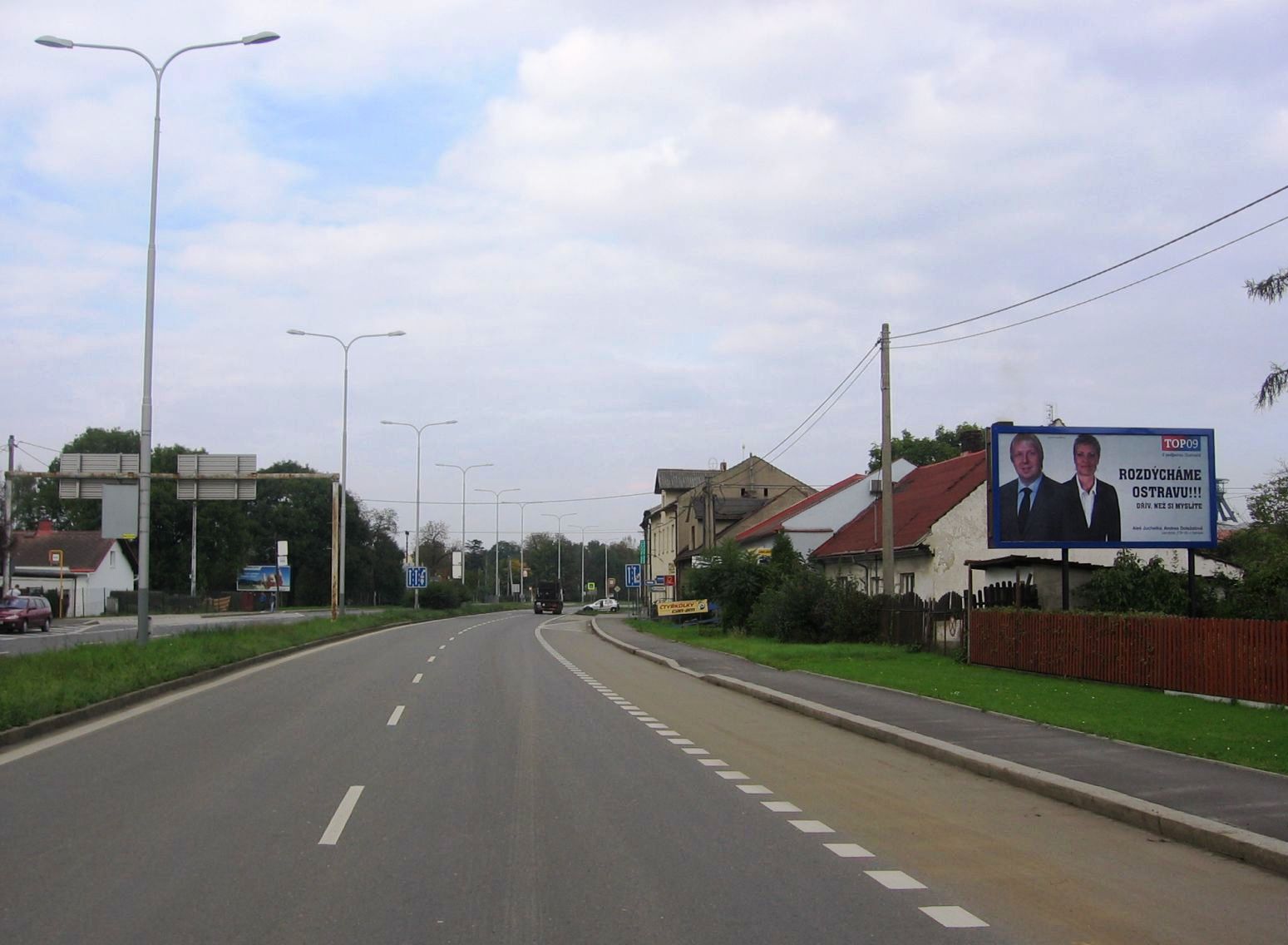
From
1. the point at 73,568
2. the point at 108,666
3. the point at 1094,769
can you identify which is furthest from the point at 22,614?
the point at 1094,769

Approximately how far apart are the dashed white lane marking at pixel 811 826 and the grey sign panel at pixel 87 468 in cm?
2886

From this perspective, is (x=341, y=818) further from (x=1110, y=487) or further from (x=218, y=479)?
(x=218, y=479)

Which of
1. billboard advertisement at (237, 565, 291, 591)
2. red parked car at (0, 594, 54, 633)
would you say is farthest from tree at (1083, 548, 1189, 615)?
billboard advertisement at (237, 565, 291, 591)

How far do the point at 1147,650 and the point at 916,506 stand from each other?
781 inches

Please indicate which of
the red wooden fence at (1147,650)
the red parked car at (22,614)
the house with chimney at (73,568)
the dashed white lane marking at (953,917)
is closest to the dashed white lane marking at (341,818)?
the dashed white lane marking at (953,917)

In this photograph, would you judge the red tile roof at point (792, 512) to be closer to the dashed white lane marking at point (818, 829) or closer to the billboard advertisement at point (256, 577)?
the dashed white lane marking at point (818, 829)

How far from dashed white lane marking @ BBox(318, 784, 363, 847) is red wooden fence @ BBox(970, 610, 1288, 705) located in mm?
14321

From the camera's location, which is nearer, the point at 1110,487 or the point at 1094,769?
the point at 1094,769

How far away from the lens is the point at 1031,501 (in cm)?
2600

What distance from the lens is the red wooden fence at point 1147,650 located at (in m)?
18.3

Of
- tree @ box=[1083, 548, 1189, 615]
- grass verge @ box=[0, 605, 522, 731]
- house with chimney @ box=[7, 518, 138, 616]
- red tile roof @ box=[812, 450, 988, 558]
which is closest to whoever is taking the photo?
grass verge @ box=[0, 605, 522, 731]

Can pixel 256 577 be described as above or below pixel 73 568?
below

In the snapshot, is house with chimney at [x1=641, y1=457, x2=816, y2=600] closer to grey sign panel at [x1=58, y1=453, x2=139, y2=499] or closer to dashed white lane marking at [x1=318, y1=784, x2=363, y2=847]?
grey sign panel at [x1=58, y1=453, x2=139, y2=499]

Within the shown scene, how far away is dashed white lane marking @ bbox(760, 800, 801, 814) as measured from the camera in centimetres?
972
